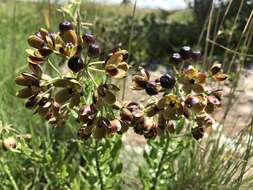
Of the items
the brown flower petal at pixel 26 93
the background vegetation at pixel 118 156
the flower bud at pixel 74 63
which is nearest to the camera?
the flower bud at pixel 74 63

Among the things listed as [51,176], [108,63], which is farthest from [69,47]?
[51,176]

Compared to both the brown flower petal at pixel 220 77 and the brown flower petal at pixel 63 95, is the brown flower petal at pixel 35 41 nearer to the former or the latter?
the brown flower petal at pixel 63 95

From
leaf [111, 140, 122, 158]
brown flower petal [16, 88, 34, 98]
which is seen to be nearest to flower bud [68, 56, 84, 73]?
brown flower petal [16, 88, 34, 98]

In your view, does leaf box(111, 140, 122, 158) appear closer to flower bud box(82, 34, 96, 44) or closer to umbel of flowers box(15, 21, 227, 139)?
umbel of flowers box(15, 21, 227, 139)

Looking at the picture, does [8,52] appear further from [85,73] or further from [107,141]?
[85,73]

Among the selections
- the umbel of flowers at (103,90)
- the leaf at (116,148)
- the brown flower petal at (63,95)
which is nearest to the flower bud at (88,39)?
the umbel of flowers at (103,90)

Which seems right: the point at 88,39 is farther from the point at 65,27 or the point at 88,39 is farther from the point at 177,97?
the point at 177,97

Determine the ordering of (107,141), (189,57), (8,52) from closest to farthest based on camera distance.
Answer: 1. (189,57)
2. (107,141)
3. (8,52)

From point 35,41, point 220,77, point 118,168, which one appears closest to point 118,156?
point 118,168
